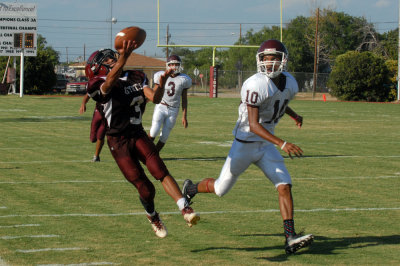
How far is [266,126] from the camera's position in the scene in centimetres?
596

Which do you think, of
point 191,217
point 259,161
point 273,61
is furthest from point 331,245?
point 273,61

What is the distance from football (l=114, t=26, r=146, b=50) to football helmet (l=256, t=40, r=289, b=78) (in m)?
1.07

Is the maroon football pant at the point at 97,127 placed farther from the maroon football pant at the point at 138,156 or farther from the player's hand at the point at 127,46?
the player's hand at the point at 127,46

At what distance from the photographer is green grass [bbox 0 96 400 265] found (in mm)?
5535

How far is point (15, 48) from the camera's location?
3725cm

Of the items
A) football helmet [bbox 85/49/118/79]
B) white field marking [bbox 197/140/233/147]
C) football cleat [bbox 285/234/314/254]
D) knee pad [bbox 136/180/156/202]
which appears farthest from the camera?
white field marking [bbox 197/140/233/147]

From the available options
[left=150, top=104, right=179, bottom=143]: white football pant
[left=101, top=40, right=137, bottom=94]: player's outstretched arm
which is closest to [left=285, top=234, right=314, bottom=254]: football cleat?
[left=101, top=40, right=137, bottom=94]: player's outstretched arm

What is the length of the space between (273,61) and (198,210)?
91.9 inches

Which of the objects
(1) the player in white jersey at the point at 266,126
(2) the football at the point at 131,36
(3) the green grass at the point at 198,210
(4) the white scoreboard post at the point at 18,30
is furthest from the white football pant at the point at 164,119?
(4) the white scoreboard post at the point at 18,30

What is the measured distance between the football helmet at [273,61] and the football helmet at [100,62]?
1.37m

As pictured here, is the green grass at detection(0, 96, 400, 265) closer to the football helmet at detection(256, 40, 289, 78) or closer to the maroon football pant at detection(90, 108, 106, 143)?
the maroon football pant at detection(90, 108, 106, 143)

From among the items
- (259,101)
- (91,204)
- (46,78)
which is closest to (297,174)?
(91,204)

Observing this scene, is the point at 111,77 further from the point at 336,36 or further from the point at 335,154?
the point at 336,36

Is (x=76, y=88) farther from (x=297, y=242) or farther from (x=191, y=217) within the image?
(x=297, y=242)
